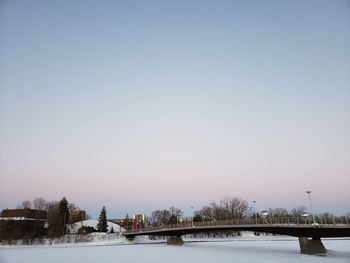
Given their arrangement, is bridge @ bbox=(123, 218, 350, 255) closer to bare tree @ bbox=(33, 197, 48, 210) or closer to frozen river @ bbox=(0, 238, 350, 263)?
frozen river @ bbox=(0, 238, 350, 263)

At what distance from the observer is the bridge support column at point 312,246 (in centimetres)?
3922

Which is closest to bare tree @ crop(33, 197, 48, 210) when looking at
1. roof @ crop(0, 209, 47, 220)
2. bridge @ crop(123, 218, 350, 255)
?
roof @ crop(0, 209, 47, 220)

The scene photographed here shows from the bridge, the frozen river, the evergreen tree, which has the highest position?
the evergreen tree

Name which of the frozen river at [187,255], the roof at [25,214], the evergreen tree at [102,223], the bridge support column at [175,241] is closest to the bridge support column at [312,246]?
the frozen river at [187,255]

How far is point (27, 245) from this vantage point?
65125 mm

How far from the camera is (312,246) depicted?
3997 centimetres

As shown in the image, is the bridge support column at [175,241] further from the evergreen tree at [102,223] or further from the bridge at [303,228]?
the evergreen tree at [102,223]

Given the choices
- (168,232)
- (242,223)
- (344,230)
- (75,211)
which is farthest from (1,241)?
(75,211)

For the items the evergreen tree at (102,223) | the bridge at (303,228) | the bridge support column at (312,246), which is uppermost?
the evergreen tree at (102,223)

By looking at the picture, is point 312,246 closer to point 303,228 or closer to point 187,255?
point 303,228

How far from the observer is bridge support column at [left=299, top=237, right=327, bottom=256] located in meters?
39.2

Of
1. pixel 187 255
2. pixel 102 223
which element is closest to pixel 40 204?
pixel 102 223

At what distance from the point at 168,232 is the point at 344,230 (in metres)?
41.5

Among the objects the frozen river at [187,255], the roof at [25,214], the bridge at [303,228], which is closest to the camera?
the frozen river at [187,255]
